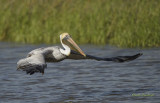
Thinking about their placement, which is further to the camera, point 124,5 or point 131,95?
point 124,5

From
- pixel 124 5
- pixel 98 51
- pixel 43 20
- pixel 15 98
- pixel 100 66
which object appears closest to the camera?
pixel 15 98

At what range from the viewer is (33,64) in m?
8.15

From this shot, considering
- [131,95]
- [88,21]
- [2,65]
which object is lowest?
[131,95]

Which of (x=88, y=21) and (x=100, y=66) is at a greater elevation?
(x=88, y=21)

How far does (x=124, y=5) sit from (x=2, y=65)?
17.2 ft

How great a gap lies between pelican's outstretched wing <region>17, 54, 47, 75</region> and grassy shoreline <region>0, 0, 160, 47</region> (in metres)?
6.77

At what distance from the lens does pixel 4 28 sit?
1889 cm

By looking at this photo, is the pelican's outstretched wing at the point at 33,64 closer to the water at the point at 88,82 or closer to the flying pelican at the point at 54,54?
the flying pelican at the point at 54,54

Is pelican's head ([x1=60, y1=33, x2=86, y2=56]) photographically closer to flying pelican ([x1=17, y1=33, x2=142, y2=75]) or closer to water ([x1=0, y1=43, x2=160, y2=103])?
flying pelican ([x1=17, y1=33, x2=142, y2=75])

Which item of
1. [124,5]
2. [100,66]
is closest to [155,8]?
[124,5]

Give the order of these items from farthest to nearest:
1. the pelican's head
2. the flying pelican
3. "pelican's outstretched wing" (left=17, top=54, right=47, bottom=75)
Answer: the pelican's head → the flying pelican → "pelican's outstretched wing" (left=17, top=54, right=47, bottom=75)

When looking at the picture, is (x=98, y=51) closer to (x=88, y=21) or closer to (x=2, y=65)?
(x=88, y=21)

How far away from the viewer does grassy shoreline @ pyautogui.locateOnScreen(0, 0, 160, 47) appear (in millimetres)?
15039

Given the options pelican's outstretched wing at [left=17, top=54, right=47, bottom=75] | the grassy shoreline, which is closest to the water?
the grassy shoreline
